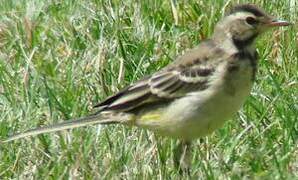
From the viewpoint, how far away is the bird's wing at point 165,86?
23.6 ft

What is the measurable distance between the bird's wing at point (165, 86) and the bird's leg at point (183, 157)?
280mm

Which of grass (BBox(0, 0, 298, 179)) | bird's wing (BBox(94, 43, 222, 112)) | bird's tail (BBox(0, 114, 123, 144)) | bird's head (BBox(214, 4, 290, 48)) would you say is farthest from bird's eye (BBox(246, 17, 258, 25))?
bird's tail (BBox(0, 114, 123, 144))

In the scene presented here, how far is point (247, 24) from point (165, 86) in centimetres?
59

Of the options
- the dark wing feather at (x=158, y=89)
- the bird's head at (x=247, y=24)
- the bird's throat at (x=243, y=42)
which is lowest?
the dark wing feather at (x=158, y=89)

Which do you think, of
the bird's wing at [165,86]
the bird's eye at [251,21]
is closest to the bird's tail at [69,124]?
the bird's wing at [165,86]

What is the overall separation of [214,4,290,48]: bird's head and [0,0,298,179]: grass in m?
0.57

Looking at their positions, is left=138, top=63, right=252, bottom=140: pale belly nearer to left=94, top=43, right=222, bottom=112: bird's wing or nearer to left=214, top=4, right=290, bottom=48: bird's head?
left=94, top=43, right=222, bottom=112: bird's wing

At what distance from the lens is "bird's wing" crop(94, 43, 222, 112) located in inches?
284

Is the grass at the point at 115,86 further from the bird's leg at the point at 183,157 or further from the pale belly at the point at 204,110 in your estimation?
the pale belly at the point at 204,110

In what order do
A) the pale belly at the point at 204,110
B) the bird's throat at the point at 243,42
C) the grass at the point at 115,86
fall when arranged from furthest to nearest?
→ the bird's throat at the point at 243,42, the grass at the point at 115,86, the pale belly at the point at 204,110

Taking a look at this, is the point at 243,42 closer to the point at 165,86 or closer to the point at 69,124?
the point at 165,86

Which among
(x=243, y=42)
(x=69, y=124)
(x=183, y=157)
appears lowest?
(x=183, y=157)

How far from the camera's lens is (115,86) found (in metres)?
8.20

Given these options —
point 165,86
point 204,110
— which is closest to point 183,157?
point 204,110
